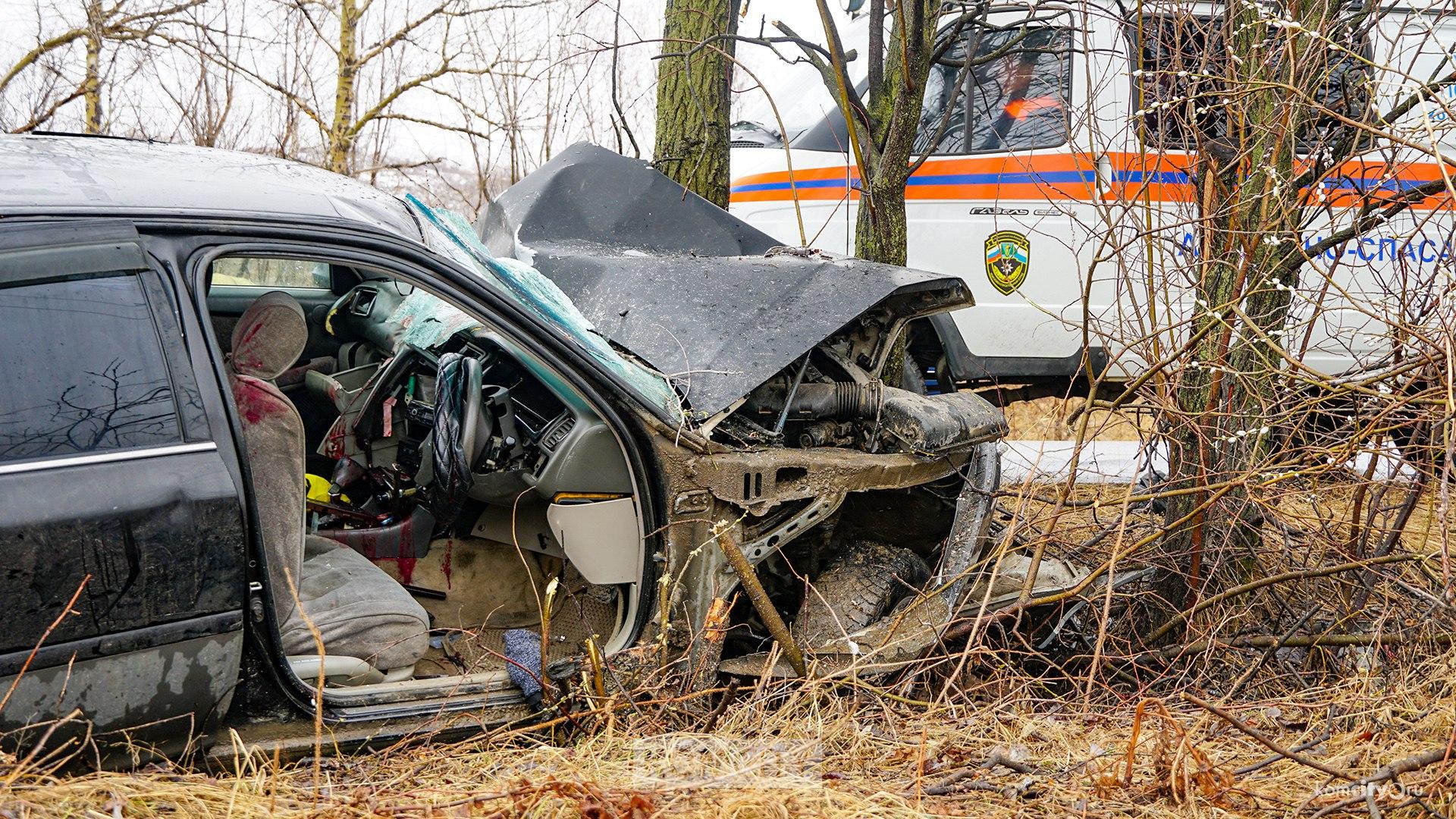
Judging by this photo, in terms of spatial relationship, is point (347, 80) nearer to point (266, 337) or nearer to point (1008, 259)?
point (1008, 259)

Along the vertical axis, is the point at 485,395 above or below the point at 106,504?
above

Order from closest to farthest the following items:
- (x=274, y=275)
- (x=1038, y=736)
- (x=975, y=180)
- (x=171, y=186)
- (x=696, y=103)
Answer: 1. (x=171, y=186)
2. (x=1038, y=736)
3. (x=274, y=275)
4. (x=696, y=103)
5. (x=975, y=180)

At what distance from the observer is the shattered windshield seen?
9.41ft

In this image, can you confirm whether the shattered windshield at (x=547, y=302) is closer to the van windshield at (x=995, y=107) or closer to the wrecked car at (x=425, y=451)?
the wrecked car at (x=425, y=451)

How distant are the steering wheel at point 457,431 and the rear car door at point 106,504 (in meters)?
1.06

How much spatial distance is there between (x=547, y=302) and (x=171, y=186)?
3.24ft

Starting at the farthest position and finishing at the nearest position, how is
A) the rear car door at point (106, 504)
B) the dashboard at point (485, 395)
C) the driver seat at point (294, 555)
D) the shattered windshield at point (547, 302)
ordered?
the dashboard at point (485, 395), the shattered windshield at point (547, 302), the driver seat at point (294, 555), the rear car door at point (106, 504)

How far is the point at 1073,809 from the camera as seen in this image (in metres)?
2.37

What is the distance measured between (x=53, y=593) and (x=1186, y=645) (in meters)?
3.20

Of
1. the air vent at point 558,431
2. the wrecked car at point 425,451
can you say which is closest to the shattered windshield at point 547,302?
the wrecked car at point 425,451

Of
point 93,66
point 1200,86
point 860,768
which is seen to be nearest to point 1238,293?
point 1200,86

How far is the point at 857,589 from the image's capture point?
3309 millimetres

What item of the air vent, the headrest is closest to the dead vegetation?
the air vent

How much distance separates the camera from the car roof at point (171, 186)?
226 centimetres
